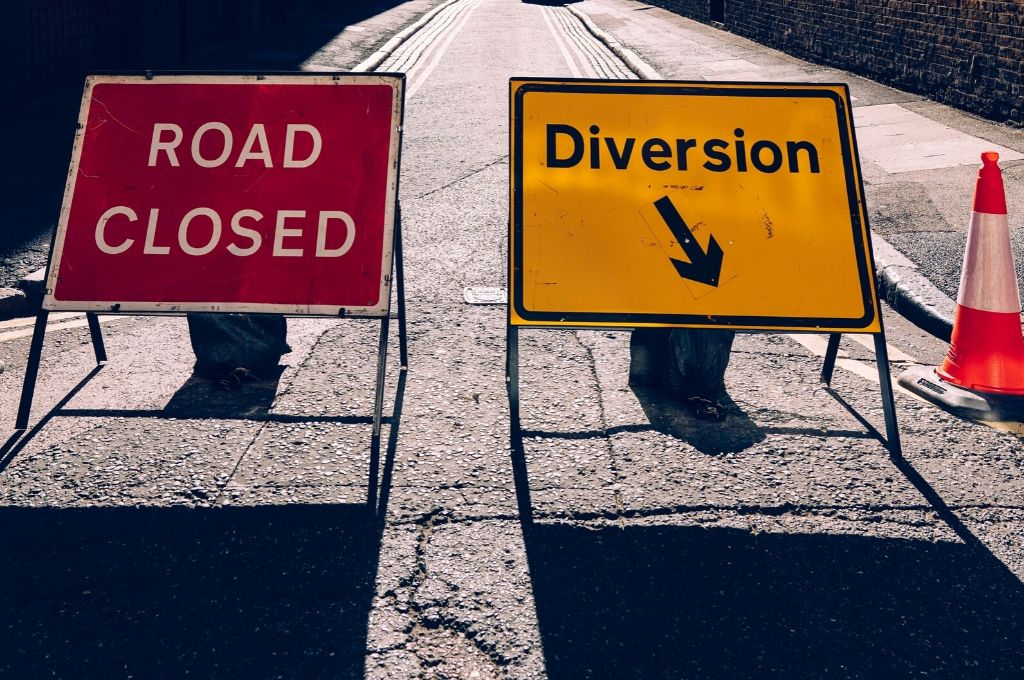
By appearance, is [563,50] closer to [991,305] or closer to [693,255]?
[991,305]

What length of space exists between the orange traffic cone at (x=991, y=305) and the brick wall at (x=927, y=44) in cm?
636

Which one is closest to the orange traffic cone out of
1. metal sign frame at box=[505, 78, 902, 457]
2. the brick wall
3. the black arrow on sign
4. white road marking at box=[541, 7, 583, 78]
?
metal sign frame at box=[505, 78, 902, 457]

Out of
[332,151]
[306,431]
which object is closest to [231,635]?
[306,431]

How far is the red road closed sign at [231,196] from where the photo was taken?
411 cm

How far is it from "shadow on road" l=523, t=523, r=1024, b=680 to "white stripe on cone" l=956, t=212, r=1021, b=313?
5.53 feet

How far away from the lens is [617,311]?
402cm

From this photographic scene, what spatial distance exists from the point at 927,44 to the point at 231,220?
34.2 ft

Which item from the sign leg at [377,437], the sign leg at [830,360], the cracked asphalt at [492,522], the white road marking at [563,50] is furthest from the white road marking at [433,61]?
the sign leg at [377,437]

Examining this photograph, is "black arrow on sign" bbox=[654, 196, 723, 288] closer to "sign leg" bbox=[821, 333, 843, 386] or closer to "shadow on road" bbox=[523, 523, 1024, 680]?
"sign leg" bbox=[821, 333, 843, 386]

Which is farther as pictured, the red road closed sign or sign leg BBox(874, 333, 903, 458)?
the red road closed sign

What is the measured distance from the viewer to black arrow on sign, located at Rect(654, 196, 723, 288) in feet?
13.3

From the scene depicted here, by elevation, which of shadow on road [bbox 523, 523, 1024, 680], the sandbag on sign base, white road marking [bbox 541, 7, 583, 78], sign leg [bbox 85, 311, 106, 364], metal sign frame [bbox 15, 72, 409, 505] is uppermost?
metal sign frame [bbox 15, 72, 409, 505]

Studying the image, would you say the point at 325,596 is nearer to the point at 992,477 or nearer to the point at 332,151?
the point at 332,151

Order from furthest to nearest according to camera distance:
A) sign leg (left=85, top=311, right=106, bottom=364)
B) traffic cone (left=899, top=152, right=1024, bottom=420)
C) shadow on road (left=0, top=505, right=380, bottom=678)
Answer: sign leg (left=85, top=311, right=106, bottom=364), traffic cone (left=899, top=152, right=1024, bottom=420), shadow on road (left=0, top=505, right=380, bottom=678)
